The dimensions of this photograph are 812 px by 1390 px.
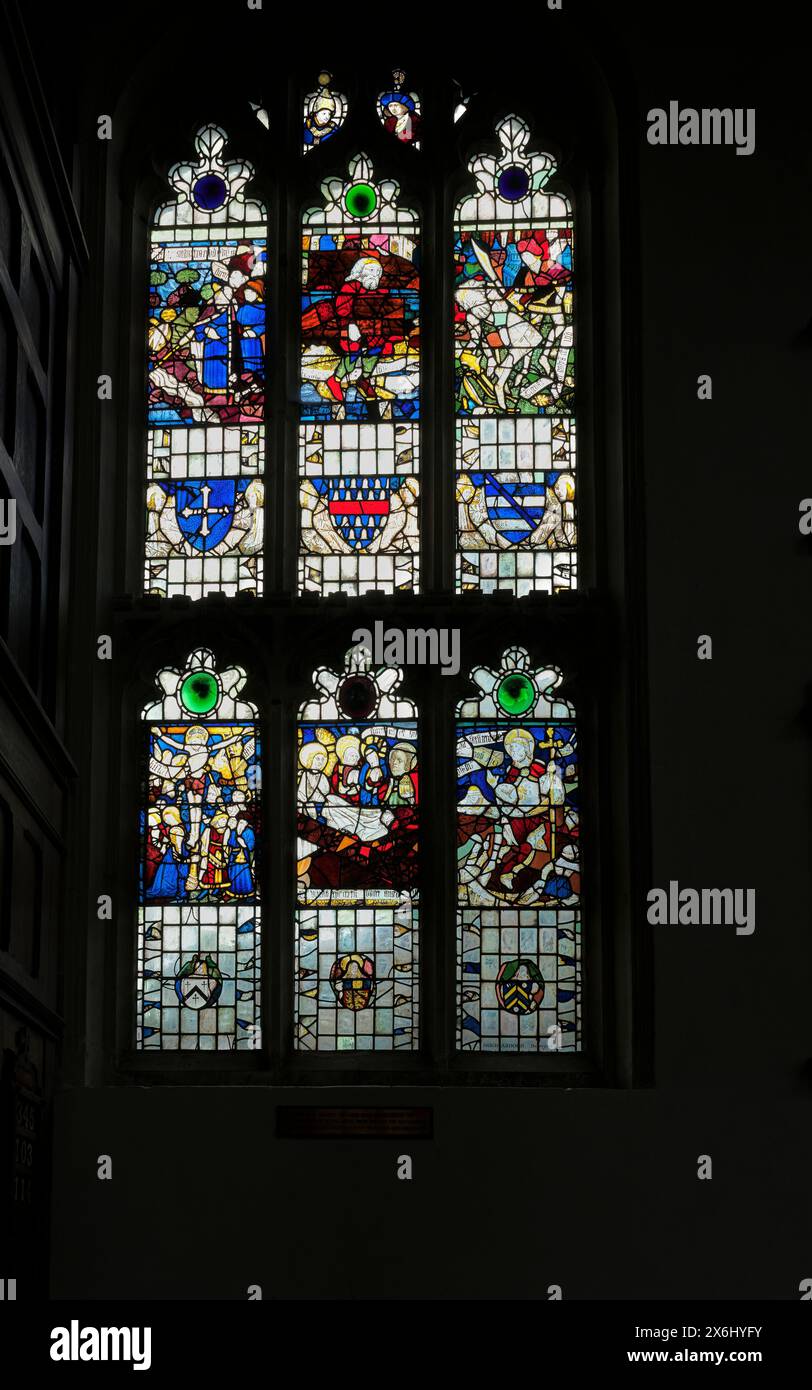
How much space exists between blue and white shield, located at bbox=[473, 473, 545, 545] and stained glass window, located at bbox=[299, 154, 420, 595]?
1.05 feet

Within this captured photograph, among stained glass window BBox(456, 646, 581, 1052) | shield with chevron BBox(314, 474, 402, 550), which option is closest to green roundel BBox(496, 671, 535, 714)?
stained glass window BBox(456, 646, 581, 1052)

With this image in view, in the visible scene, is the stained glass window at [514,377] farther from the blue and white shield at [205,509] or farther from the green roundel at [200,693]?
the green roundel at [200,693]

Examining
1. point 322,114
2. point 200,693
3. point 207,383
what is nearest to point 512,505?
point 207,383

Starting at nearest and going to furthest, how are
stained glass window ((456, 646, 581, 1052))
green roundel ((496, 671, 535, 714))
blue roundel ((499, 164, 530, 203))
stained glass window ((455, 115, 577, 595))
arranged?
stained glass window ((456, 646, 581, 1052))
green roundel ((496, 671, 535, 714))
stained glass window ((455, 115, 577, 595))
blue roundel ((499, 164, 530, 203))

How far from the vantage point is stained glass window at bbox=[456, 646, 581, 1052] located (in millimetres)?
8523

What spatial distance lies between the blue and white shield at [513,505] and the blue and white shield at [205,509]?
106 centimetres

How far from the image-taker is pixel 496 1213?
8.02 m

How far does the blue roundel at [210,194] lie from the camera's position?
945 centimetres

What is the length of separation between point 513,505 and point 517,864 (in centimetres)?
155

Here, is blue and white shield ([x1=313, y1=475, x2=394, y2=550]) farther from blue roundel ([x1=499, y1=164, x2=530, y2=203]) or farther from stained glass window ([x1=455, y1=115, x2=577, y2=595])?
blue roundel ([x1=499, y1=164, x2=530, y2=203])

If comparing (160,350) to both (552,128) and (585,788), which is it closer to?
(552,128)

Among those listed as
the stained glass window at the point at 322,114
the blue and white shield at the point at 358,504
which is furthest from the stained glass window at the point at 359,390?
the stained glass window at the point at 322,114

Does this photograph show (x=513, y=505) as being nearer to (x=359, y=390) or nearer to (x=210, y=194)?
(x=359, y=390)
